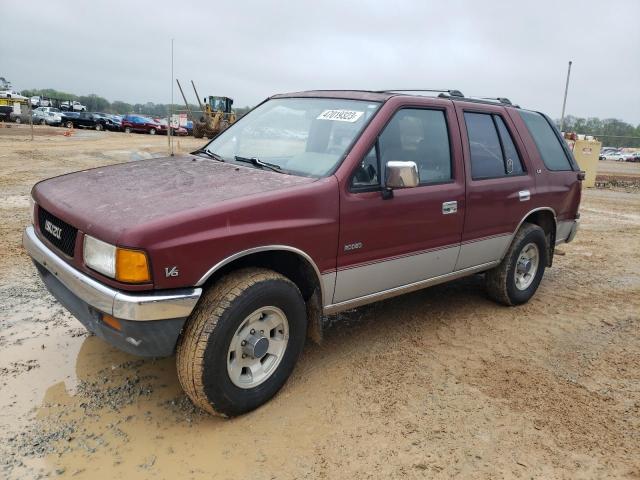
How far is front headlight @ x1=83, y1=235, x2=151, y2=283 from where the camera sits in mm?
2510

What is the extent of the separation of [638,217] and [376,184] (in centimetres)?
977

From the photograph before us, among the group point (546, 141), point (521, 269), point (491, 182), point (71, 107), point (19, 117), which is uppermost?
point (71, 107)

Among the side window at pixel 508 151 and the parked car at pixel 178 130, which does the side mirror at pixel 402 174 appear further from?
the parked car at pixel 178 130

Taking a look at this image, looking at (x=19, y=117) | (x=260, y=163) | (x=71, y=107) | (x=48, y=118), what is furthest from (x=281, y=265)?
(x=71, y=107)

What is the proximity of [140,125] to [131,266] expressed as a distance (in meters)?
41.1

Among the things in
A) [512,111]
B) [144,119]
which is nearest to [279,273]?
[512,111]

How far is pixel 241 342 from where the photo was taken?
298 cm

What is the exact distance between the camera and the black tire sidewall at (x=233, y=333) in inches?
109

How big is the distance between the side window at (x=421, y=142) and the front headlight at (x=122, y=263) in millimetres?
1772

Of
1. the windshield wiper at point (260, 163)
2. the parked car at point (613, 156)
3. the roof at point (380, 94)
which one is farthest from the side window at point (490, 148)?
the parked car at point (613, 156)

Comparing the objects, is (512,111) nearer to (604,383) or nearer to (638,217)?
(604,383)

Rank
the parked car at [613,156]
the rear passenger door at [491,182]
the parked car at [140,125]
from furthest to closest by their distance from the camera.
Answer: the parked car at [613,156] < the parked car at [140,125] < the rear passenger door at [491,182]

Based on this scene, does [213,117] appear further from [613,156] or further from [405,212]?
[613,156]

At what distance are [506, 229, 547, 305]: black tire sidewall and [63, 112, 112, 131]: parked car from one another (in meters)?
40.5
